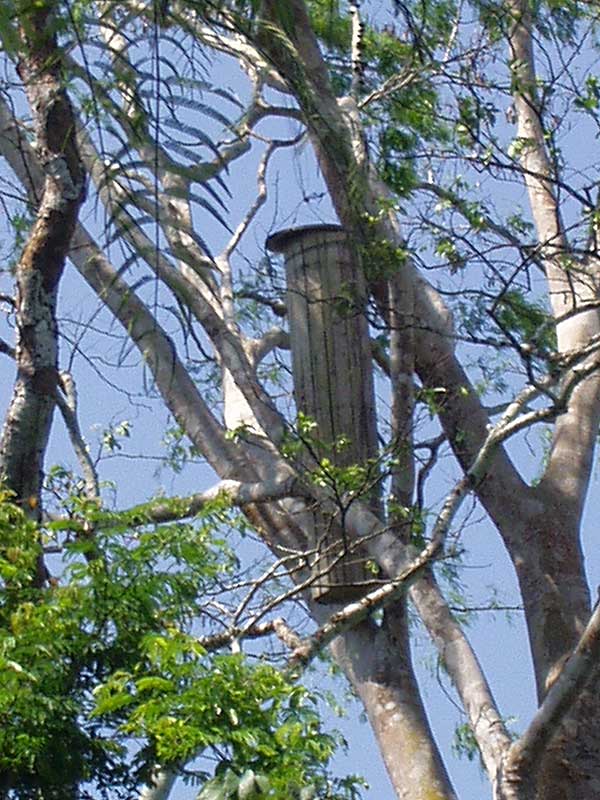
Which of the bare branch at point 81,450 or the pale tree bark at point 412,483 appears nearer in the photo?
the bare branch at point 81,450

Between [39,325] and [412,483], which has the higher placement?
[412,483]

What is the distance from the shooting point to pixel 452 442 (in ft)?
27.0

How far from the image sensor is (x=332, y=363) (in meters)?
7.46

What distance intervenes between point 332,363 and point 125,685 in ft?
12.4

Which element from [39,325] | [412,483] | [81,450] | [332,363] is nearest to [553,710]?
[412,483]

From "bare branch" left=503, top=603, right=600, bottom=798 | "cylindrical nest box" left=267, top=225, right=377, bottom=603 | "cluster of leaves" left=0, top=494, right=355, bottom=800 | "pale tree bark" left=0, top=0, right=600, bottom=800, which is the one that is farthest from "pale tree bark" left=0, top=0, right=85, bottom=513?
"bare branch" left=503, top=603, right=600, bottom=798

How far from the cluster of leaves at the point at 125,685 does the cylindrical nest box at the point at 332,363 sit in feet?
9.99

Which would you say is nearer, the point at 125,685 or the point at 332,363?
the point at 125,685

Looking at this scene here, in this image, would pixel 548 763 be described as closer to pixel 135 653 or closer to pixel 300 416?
pixel 300 416

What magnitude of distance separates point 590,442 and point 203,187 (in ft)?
21.4

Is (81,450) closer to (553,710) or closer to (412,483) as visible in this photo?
(412,483)

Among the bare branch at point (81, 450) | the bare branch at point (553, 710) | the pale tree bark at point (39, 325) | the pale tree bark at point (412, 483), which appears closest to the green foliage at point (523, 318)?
the pale tree bark at point (412, 483)

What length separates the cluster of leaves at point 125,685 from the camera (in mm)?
3674

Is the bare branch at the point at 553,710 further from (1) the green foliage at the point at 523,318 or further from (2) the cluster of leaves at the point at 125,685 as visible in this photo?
(2) the cluster of leaves at the point at 125,685
